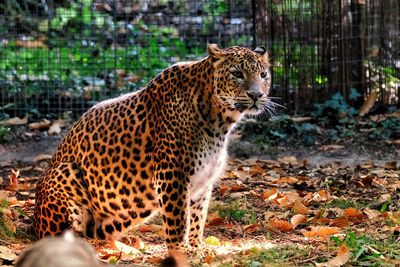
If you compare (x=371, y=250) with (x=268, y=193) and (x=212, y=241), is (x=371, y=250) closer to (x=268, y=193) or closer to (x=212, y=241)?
(x=212, y=241)

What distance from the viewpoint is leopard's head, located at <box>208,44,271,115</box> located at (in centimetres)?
683

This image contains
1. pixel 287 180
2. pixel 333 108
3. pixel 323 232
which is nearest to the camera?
pixel 323 232

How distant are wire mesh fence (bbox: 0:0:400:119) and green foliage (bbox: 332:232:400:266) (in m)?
6.14

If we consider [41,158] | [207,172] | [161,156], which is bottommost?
[41,158]

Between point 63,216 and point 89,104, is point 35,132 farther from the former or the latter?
point 63,216

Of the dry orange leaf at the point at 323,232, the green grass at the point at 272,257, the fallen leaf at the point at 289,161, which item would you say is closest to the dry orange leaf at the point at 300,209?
the dry orange leaf at the point at 323,232

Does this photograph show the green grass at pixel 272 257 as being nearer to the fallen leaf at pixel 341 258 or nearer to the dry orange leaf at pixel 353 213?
the fallen leaf at pixel 341 258

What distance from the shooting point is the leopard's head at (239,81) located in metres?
6.83

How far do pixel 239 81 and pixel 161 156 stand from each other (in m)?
0.83

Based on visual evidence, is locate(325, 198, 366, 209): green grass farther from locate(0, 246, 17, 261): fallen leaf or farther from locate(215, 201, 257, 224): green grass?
locate(0, 246, 17, 261): fallen leaf

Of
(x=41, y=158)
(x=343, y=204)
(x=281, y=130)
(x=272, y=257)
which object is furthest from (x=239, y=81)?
(x=281, y=130)

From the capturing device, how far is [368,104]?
12.5 m

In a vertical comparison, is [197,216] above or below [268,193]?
above

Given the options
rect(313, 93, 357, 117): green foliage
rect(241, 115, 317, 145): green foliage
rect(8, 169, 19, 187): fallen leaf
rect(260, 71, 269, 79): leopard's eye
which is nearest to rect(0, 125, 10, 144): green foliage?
rect(8, 169, 19, 187): fallen leaf
